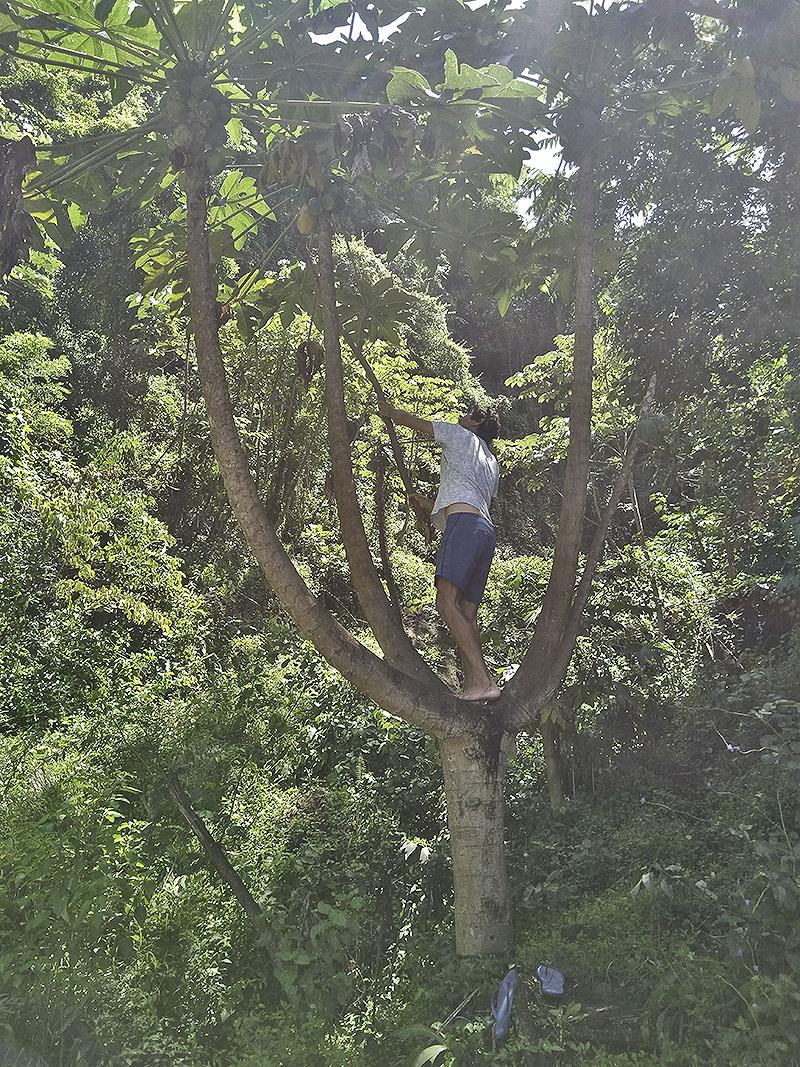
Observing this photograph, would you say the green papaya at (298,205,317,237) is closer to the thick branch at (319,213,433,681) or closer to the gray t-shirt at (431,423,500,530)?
the thick branch at (319,213,433,681)

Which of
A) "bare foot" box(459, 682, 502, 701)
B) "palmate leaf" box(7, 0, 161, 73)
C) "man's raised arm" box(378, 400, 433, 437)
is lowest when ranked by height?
"bare foot" box(459, 682, 502, 701)

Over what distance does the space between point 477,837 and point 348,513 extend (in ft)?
4.64

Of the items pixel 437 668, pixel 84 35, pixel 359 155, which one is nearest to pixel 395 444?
pixel 359 155

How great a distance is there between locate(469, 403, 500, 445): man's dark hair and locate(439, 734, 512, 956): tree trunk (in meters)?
1.47

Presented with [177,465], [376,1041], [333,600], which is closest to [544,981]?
[376,1041]

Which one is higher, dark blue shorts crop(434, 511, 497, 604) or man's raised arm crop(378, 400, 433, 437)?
man's raised arm crop(378, 400, 433, 437)

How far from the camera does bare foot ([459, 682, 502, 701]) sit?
3.65m

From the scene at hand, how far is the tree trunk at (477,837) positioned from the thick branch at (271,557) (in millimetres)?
141

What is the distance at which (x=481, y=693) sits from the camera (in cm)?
367

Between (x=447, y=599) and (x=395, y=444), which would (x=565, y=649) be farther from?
(x=395, y=444)

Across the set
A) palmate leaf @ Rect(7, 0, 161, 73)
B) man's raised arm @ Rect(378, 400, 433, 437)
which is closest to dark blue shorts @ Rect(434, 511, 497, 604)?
man's raised arm @ Rect(378, 400, 433, 437)

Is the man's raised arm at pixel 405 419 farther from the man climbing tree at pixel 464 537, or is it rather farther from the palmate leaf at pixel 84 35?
the palmate leaf at pixel 84 35

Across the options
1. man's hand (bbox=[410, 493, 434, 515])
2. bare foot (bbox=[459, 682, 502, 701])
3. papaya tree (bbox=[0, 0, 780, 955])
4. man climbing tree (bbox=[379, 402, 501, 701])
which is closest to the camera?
papaya tree (bbox=[0, 0, 780, 955])

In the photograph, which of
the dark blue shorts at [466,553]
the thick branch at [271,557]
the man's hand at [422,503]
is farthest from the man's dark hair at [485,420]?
the thick branch at [271,557]
